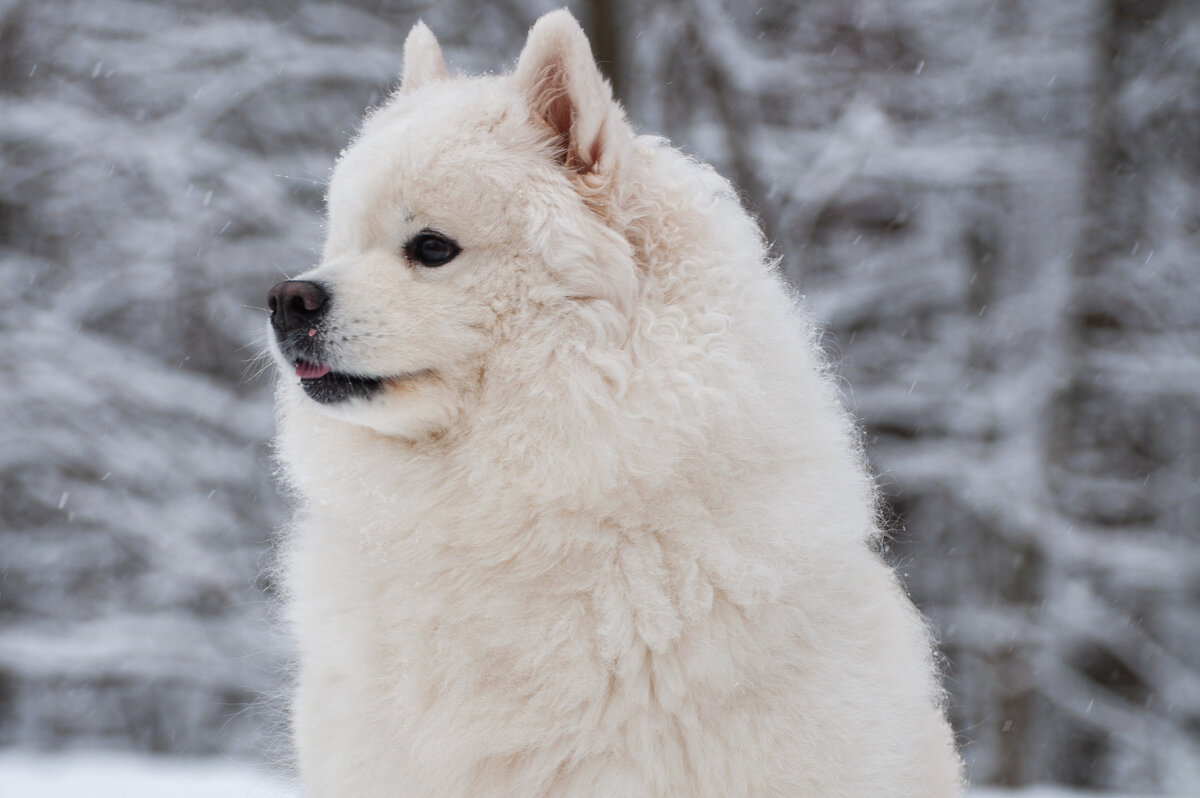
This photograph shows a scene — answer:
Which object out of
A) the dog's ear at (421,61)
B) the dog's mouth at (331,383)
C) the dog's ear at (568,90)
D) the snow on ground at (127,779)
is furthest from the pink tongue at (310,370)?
the snow on ground at (127,779)

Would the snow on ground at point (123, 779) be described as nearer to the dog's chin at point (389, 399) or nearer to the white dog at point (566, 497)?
the white dog at point (566, 497)

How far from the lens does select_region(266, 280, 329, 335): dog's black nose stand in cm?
243

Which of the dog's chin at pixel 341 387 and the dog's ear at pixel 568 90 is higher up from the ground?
the dog's ear at pixel 568 90

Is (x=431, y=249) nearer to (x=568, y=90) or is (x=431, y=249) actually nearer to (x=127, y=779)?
(x=568, y=90)

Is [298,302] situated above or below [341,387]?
above

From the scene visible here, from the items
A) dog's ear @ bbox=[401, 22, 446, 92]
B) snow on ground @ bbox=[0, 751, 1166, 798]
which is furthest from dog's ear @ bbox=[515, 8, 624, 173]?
snow on ground @ bbox=[0, 751, 1166, 798]

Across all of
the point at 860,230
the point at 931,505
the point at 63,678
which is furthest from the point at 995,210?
the point at 63,678

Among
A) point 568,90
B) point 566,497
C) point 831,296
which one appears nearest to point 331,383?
point 566,497

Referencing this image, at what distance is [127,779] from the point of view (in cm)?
616

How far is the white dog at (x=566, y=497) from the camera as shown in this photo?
7.38ft

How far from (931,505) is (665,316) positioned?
7142 mm

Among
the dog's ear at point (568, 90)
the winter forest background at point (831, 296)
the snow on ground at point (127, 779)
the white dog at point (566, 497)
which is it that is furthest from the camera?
the winter forest background at point (831, 296)

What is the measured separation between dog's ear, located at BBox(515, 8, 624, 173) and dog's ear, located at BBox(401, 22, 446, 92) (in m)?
0.57

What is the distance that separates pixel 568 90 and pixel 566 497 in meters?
1.08
